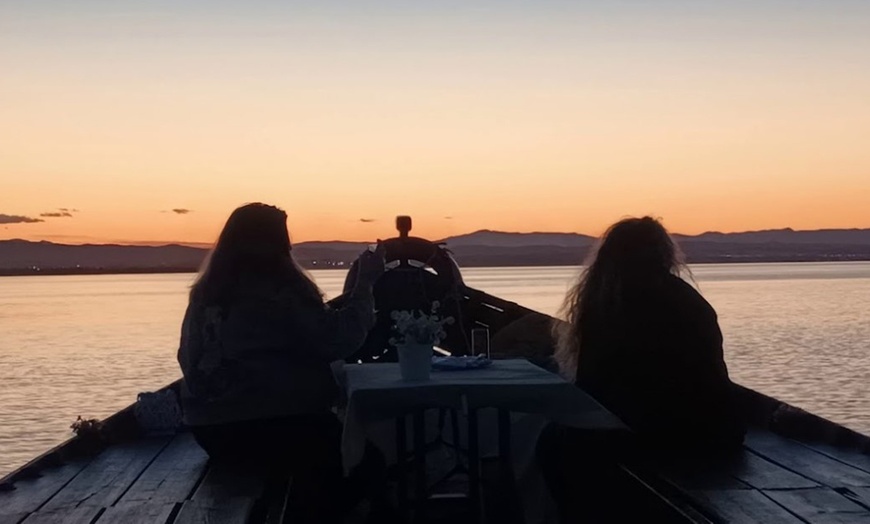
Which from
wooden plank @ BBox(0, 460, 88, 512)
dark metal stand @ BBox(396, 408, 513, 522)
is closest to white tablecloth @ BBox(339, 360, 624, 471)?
dark metal stand @ BBox(396, 408, 513, 522)

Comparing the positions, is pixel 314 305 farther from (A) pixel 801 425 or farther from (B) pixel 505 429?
(A) pixel 801 425

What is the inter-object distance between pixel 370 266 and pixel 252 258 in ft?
1.72

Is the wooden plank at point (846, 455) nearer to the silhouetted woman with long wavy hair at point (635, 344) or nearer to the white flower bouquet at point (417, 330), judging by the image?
the silhouetted woman with long wavy hair at point (635, 344)

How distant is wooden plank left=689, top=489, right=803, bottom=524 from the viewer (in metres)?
4.66

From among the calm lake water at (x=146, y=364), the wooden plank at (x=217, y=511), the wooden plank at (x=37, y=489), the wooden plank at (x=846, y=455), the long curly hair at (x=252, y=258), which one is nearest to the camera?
the wooden plank at (x=217, y=511)

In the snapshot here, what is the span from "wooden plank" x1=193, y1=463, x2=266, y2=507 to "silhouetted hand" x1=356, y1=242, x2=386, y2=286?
106 centimetres

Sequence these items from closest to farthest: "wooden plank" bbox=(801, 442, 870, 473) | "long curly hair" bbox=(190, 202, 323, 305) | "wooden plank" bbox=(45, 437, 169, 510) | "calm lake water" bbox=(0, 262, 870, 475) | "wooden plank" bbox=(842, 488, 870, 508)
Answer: "wooden plank" bbox=(842, 488, 870, 508)
"long curly hair" bbox=(190, 202, 323, 305)
"wooden plank" bbox=(45, 437, 169, 510)
"wooden plank" bbox=(801, 442, 870, 473)
"calm lake water" bbox=(0, 262, 870, 475)

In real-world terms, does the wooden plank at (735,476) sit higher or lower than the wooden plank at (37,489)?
lower

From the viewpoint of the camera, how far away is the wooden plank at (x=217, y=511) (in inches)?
188

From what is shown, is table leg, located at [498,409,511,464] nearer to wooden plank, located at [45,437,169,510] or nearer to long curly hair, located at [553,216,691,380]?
long curly hair, located at [553,216,691,380]

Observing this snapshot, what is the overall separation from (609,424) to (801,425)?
7.06 ft

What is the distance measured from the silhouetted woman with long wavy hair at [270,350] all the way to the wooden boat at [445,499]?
214 millimetres

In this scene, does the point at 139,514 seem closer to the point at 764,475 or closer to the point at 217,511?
the point at 217,511

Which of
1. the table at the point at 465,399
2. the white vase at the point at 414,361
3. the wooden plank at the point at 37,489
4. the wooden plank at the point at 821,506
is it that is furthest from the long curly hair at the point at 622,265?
the wooden plank at the point at 37,489
